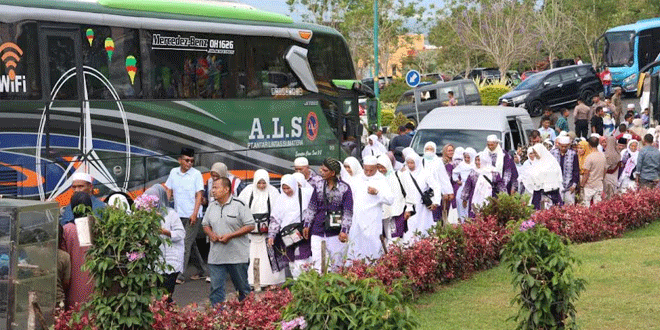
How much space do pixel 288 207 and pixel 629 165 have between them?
976 centimetres

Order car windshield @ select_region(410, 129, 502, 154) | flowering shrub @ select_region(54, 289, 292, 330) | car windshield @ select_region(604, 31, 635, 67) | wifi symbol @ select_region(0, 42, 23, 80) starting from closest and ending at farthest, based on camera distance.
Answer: flowering shrub @ select_region(54, 289, 292, 330) < wifi symbol @ select_region(0, 42, 23, 80) < car windshield @ select_region(410, 129, 502, 154) < car windshield @ select_region(604, 31, 635, 67)

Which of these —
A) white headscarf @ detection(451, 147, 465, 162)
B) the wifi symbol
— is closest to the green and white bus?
A: the wifi symbol

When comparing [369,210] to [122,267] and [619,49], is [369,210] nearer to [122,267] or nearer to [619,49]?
[122,267]

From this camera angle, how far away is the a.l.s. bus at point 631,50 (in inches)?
1768

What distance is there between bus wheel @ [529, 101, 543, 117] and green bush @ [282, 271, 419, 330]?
33.0m

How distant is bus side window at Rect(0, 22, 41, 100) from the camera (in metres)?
13.9

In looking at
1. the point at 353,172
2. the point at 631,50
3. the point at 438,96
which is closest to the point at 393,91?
the point at 631,50

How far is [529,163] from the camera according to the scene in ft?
61.3

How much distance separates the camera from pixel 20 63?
14.1 meters

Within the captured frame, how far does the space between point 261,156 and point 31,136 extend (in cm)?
463

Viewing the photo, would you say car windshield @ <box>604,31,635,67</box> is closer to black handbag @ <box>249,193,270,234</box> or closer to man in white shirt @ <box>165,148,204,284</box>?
man in white shirt @ <box>165,148,204,284</box>

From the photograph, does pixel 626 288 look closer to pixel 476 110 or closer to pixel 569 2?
pixel 476 110

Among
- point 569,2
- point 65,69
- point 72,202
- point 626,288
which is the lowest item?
point 626,288

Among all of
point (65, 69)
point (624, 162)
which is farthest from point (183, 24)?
point (624, 162)
